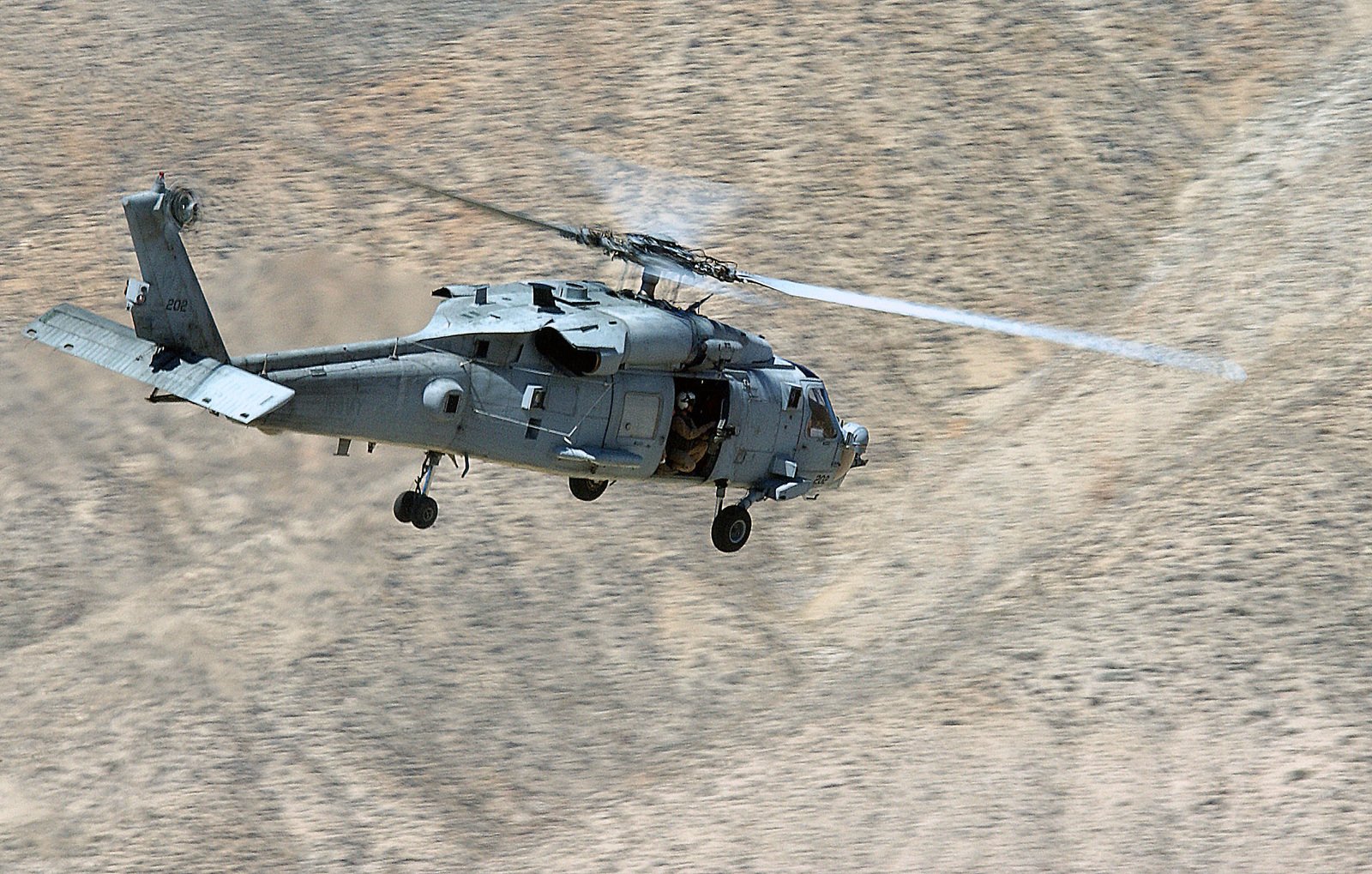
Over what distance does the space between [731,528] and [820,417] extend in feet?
7.74

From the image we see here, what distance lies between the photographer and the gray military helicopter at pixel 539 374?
73.1ft

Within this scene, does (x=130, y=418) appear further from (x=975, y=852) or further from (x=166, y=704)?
(x=975, y=852)

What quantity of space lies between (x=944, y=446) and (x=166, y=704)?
58.0 feet

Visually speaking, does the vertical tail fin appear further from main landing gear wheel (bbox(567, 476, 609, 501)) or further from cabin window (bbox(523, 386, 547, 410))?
main landing gear wheel (bbox(567, 476, 609, 501))

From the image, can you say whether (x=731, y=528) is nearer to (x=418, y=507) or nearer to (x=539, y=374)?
(x=539, y=374)

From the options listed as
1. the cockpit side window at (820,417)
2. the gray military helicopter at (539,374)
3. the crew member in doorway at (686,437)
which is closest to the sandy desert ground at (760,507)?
the cockpit side window at (820,417)

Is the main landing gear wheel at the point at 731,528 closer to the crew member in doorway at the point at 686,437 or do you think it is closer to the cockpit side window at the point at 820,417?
the cockpit side window at the point at 820,417

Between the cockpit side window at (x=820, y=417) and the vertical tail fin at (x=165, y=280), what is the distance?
34.1ft

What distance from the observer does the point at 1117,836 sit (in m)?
31.5

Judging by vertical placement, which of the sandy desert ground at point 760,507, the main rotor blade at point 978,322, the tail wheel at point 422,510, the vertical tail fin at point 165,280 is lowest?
the sandy desert ground at point 760,507

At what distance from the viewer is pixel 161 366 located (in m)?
22.0

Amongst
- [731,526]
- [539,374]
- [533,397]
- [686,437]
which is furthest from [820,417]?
[533,397]

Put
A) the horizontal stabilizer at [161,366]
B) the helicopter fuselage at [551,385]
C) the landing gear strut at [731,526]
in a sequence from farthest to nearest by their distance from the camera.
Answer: the landing gear strut at [731,526] → the helicopter fuselage at [551,385] → the horizontal stabilizer at [161,366]

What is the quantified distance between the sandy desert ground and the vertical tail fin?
14.4 metres
